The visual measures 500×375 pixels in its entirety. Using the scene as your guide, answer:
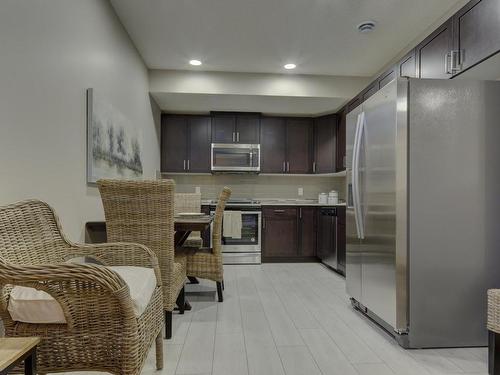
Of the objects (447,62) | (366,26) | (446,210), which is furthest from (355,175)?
(366,26)

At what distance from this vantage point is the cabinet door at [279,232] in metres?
→ 4.89

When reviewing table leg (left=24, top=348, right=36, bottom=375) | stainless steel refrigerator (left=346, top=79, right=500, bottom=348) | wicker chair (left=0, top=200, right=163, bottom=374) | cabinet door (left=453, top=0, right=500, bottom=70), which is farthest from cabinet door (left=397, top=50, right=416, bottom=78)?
table leg (left=24, top=348, right=36, bottom=375)

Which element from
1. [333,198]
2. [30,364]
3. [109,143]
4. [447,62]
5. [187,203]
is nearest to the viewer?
[30,364]

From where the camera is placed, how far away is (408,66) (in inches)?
118

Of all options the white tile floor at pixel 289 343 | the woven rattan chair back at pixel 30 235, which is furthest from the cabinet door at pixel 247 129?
the woven rattan chair back at pixel 30 235

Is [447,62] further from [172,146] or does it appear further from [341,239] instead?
[172,146]

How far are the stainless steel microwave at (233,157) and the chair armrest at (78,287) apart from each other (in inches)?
155

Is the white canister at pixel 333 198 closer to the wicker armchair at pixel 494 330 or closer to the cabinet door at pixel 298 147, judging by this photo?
the cabinet door at pixel 298 147

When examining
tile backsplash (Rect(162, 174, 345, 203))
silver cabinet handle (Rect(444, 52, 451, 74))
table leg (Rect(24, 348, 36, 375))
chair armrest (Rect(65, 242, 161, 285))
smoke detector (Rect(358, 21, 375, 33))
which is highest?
smoke detector (Rect(358, 21, 375, 33))

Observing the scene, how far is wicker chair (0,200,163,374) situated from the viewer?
1.14 meters

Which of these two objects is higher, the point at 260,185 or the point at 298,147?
the point at 298,147

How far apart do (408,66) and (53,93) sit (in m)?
Result: 2.80

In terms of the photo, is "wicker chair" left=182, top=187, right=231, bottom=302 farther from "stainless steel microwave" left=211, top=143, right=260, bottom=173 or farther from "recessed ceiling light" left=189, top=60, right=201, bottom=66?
"stainless steel microwave" left=211, top=143, right=260, bottom=173

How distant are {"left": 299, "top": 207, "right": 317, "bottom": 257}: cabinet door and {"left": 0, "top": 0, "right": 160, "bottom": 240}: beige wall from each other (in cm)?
302
